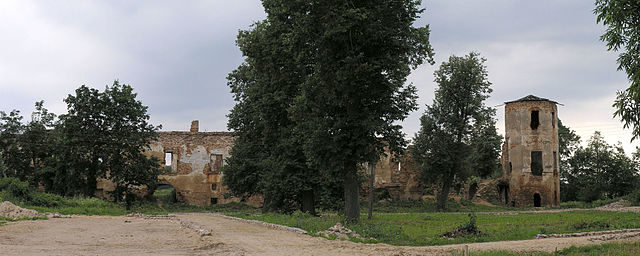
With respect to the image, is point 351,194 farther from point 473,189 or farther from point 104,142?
point 473,189

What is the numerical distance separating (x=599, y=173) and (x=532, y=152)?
889 cm

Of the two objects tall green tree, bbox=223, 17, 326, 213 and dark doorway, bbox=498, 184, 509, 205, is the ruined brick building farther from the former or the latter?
tall green tree, bbox=223, 17, 326, 213

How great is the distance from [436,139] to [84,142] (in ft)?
73.8

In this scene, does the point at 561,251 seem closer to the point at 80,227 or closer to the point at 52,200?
the point at 80,227

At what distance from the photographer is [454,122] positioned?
35062 mm

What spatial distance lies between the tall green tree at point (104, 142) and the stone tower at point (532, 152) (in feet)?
88.7

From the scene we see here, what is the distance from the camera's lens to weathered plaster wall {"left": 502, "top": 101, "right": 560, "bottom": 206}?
41000 mm

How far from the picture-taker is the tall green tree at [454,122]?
34875 millimetres

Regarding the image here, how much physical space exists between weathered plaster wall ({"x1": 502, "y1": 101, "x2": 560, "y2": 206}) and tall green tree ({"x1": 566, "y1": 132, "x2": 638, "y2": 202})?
17.7ft

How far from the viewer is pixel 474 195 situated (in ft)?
148

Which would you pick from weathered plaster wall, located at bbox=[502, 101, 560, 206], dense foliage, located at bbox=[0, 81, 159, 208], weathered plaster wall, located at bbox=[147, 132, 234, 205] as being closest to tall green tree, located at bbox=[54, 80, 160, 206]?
dense foliage, located at bbox=[0, 81, 159, 208]

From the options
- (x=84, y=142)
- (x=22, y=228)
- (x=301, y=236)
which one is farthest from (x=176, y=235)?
(x=84, y=142)

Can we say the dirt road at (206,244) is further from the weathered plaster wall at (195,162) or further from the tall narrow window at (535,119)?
the tall narrow window at (535,119)

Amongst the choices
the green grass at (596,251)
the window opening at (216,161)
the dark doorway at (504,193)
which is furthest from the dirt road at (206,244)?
the dark doorway at (504,193)
